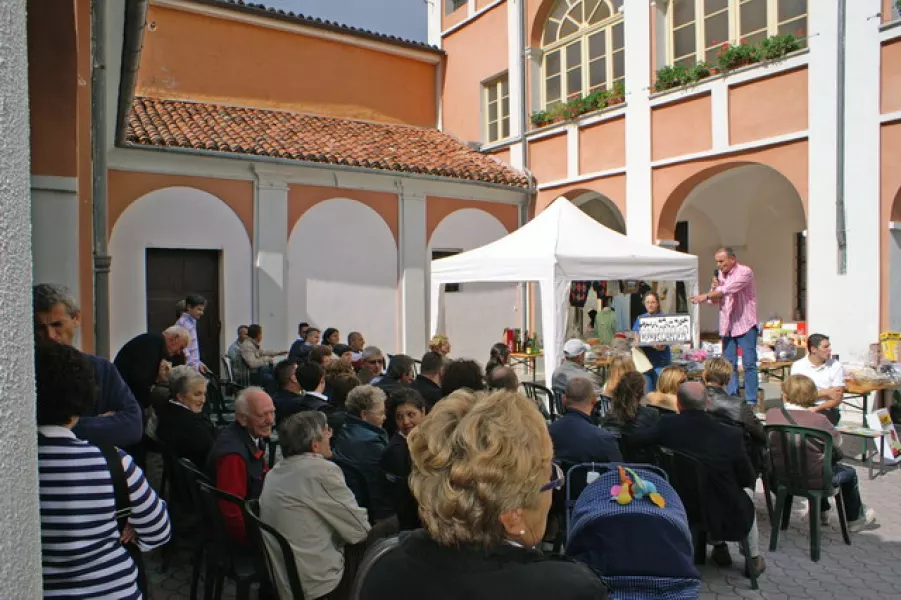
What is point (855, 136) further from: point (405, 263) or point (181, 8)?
point (181, 8)

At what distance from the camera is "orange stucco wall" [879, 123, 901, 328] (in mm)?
9312

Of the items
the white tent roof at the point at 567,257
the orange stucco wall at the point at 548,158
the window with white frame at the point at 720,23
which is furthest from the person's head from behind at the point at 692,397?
the orange stucco wall at the point at 548,158

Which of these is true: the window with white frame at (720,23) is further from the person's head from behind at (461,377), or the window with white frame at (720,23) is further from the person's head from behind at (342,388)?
the person's head from behind at (342,388)

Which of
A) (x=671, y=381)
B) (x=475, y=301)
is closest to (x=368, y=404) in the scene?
(x=671, y=381)

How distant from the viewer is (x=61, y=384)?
207 centimetres

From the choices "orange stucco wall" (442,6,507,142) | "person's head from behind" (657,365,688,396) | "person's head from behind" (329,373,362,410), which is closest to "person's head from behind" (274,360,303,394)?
"person's head from behind" (329,373,362,410)

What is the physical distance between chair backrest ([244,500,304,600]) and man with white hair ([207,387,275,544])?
0.82 feet

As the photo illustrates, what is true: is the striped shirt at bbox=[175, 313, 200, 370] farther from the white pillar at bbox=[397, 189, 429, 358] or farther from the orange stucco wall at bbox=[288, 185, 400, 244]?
the white pillar at bbox=[397, 189, 429, 358]

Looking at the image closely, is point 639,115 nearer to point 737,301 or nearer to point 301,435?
point 737,301

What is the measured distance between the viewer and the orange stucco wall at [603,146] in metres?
13.2

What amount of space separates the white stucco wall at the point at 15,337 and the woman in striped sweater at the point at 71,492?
0.89 m

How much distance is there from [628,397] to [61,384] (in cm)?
369

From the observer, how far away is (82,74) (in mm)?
5441

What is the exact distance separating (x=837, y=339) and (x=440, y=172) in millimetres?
7485
